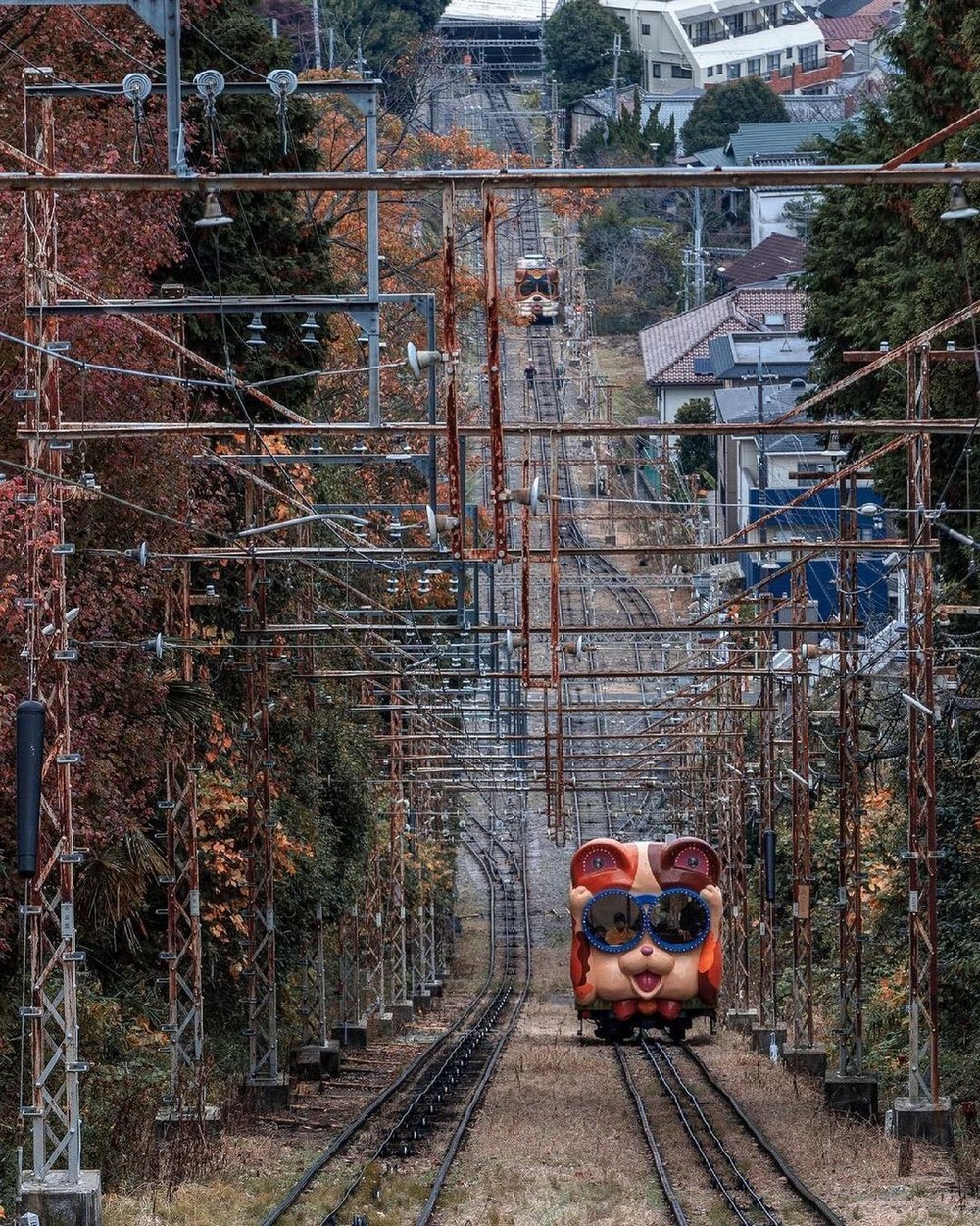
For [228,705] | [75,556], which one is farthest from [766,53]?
[75,556]

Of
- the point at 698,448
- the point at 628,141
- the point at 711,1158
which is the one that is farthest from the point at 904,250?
the point at 628,141

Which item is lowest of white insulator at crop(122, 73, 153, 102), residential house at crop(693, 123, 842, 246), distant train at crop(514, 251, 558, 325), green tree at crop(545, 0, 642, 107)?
white insulator at crop(122, 73, 153, 102)

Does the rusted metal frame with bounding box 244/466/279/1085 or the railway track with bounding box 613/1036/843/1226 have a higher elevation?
the rusted metal frame with bounding box 244/466/279/1085

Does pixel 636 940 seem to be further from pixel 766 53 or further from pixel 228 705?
pixel 766 53

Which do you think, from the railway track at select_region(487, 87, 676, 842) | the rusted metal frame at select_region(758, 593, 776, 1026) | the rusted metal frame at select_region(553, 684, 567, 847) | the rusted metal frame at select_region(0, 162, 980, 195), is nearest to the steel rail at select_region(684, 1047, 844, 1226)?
the rusted metal frame at select_region(758, 593, 776, 1026)

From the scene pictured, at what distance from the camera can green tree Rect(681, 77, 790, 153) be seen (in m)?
110

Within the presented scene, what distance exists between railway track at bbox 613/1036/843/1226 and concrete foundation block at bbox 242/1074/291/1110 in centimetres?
473

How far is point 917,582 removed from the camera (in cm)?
2359

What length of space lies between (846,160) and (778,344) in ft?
141

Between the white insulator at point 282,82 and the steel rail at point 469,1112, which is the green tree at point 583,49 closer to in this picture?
the steel rail at point 469,1112

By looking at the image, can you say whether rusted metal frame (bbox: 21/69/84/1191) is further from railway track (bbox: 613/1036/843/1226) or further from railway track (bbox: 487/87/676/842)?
railway track (bbox: 487/87/676/842)

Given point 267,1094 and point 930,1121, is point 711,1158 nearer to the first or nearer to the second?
point 930,1121

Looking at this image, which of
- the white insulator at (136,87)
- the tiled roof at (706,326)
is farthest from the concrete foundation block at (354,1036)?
the tiled roof at (706,326)

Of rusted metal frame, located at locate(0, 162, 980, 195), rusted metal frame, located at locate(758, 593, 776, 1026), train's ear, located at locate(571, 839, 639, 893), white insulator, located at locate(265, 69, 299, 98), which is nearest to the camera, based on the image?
rusted metal frame, located at locate(0, 162, 980, 195)
